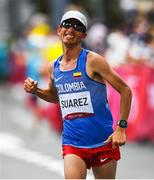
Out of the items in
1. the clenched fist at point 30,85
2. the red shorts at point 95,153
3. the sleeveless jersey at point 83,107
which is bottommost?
the red shorts at point 95,153

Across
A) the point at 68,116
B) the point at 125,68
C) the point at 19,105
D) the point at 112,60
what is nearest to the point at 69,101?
the point at 68,116

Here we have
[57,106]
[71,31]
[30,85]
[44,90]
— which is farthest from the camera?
[57,106]

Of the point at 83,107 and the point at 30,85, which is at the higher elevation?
the point at 30,85

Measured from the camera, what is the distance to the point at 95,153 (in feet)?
27.2

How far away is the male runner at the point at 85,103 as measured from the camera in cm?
820

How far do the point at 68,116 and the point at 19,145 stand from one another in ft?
26.6

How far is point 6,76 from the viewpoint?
2784cm

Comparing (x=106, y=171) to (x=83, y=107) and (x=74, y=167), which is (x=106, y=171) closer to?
(x=74, y=167)

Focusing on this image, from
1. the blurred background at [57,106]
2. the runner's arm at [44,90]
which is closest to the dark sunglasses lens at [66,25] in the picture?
the runner's arm at [44,90]

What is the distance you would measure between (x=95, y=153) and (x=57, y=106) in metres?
9.44

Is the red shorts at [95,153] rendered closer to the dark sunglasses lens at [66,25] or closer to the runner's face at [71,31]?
the runner's face at [71,31]

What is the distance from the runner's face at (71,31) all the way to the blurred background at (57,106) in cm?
377

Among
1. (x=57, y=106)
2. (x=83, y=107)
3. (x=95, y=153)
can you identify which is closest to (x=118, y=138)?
(x=95, y=153)

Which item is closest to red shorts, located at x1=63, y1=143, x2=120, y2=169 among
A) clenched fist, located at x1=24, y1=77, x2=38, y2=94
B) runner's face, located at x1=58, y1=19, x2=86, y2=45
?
clenched fist, located at x1=24, y1=77, x2=38, y2=94
